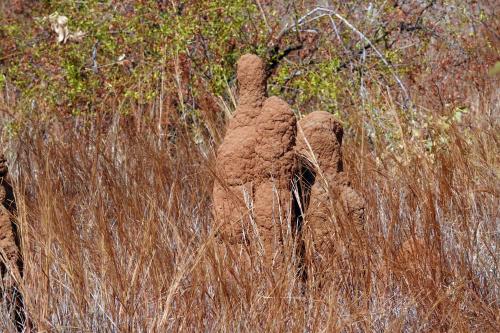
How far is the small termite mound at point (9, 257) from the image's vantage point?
3368 mm

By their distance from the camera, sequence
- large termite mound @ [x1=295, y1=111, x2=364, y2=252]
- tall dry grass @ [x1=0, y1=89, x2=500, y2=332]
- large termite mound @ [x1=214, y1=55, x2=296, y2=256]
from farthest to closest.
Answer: large termite mound @ [x1=295, y1=111, x2=364, y2=252] → large termite mound @ [x1=214, y1=55, x2=296, y2=256] → tall dry grass @ [x1=0, y1=89, x2=500, y2=332]

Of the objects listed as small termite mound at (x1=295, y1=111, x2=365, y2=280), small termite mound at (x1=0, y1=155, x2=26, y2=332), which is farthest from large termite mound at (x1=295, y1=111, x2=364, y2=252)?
small termite mound at (x1=0, y1=155, x2=26, y2=332)

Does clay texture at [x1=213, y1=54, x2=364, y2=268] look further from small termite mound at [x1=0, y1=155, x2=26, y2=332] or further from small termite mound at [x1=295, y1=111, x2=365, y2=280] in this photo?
small termite mound at [x1=0, y1=155, x2=26, y2=332]

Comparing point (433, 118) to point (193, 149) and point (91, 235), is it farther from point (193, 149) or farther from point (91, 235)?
point (91, 235)

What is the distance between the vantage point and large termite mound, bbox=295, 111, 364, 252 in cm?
386

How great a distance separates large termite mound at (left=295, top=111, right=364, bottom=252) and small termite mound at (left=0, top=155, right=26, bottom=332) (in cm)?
115

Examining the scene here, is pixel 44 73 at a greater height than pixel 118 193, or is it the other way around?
pixel 44 73

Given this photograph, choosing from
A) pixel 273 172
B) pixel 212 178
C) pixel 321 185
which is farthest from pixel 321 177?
pixel 212 178

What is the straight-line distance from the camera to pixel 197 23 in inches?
247

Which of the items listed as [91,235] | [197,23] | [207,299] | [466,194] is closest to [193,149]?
[197,23]

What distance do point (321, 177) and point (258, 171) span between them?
26 centimetres

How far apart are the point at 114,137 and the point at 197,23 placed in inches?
41.3

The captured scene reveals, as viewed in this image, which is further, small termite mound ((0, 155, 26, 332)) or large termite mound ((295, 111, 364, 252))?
large termite mound ((295, 111, 364, 252))

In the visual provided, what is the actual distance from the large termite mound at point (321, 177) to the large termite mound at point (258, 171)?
113 millimetres
